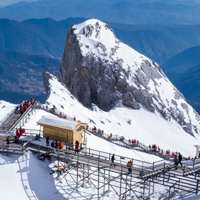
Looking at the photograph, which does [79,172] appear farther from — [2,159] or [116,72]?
[116,72]

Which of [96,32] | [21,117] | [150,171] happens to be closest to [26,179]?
[150,171]

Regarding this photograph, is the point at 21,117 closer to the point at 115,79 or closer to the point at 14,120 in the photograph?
the point at 14,120

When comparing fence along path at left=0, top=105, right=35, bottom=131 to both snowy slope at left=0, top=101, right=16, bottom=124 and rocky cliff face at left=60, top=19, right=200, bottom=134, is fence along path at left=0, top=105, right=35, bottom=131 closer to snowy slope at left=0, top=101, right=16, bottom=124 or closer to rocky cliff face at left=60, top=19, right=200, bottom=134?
snowy slope at left=0, top=101, right=16, bottom=124

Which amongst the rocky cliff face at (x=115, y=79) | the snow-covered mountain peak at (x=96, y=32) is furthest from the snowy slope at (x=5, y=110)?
the snow-covered mountain peak at (x=96, y=32)

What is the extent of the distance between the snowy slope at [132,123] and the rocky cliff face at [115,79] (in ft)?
15.2

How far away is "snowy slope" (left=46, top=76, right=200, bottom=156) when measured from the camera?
393 ft

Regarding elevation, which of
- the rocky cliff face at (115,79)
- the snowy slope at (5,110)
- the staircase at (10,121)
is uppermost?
the rocky cliff face at (115,79)

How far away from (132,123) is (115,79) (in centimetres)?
2783

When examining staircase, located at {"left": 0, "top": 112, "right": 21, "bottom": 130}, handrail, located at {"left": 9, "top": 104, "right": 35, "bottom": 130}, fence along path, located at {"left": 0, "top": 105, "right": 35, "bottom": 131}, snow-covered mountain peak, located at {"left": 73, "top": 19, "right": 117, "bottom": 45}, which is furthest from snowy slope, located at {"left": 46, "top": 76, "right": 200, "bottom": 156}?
staircase, located at {"left": 0, "top": 112, "right": 21, "bottom": 130}

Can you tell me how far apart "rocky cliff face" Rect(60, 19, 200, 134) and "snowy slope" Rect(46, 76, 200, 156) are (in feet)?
15.2

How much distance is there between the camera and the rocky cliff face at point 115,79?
153750mm

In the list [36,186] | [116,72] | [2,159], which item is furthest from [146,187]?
[116,72]

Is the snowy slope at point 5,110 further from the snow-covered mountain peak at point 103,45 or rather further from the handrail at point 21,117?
the snow-covered mountain peak at point 103,45

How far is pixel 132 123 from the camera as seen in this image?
133 metres
